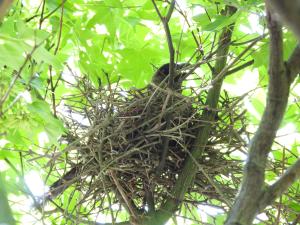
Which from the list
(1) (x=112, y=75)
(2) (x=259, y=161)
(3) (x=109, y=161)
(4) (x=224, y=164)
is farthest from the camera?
(1) (x=112, y=75)

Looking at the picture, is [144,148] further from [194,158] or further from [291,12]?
[291,12]

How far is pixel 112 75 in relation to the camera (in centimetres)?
189

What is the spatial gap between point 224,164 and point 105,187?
1.46 ft

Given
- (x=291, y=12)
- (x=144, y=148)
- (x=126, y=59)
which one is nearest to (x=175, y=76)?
(x=126, y=59)

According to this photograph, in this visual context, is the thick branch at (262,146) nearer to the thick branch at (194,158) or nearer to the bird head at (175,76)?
the thick branch at (194,158)

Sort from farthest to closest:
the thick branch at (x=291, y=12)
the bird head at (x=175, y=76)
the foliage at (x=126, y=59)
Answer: the bird head at (x=175, y=76) → the foliage at (x=126, y=59) → the thick branch at (x=291, y=12)

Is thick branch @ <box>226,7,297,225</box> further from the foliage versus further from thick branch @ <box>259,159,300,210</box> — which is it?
the foliage

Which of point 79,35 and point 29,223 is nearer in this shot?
point 79,35

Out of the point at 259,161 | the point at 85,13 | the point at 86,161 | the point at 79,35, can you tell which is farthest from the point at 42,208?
the point at 259,161

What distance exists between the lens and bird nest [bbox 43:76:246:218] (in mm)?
1678

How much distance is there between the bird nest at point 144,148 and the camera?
168 centimetres

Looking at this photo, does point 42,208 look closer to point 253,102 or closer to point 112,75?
point 112,75

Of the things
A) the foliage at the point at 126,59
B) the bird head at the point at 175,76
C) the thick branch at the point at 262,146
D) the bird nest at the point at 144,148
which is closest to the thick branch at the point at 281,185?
the thick branch at the point at 262,146

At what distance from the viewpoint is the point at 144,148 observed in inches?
67.1
